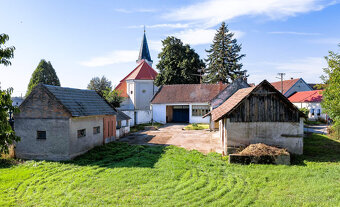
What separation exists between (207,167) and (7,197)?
8809mm

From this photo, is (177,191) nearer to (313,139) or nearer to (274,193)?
(274,193)

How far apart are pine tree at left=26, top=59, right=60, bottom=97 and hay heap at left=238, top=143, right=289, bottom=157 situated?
43050mm

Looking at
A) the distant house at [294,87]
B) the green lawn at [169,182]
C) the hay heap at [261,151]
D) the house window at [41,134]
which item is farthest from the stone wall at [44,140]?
the distant house at [294,87]

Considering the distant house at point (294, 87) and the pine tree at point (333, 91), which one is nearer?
the pine tree at point (333, 91)

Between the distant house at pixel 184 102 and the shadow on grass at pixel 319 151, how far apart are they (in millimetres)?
15226

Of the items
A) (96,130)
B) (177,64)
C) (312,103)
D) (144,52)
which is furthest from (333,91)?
(144,52)

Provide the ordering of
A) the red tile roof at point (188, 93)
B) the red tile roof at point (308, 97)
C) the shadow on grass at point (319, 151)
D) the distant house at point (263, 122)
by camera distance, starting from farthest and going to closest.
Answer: the red tile roof at point (308, 97) < the red tile roof at point (188, 93) < the distant house at point (263, 122) < the shadow on grass at point (319, 151)

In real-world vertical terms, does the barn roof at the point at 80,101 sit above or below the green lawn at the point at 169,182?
above

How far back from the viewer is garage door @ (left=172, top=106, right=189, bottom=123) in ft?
111

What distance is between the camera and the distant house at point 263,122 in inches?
503

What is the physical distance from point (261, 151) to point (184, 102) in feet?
68.4

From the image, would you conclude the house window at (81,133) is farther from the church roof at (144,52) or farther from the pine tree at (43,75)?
the church roof at (144,52)

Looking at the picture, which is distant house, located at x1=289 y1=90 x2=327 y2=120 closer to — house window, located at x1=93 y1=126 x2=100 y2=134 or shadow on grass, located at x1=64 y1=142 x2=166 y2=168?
shadow on grass, located at x1=64 y1=142 x2=166 y2=168

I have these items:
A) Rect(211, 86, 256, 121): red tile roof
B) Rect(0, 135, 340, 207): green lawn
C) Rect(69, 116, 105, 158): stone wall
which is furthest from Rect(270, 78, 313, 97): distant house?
Rect(69, 116, 105, 158): stone wall
